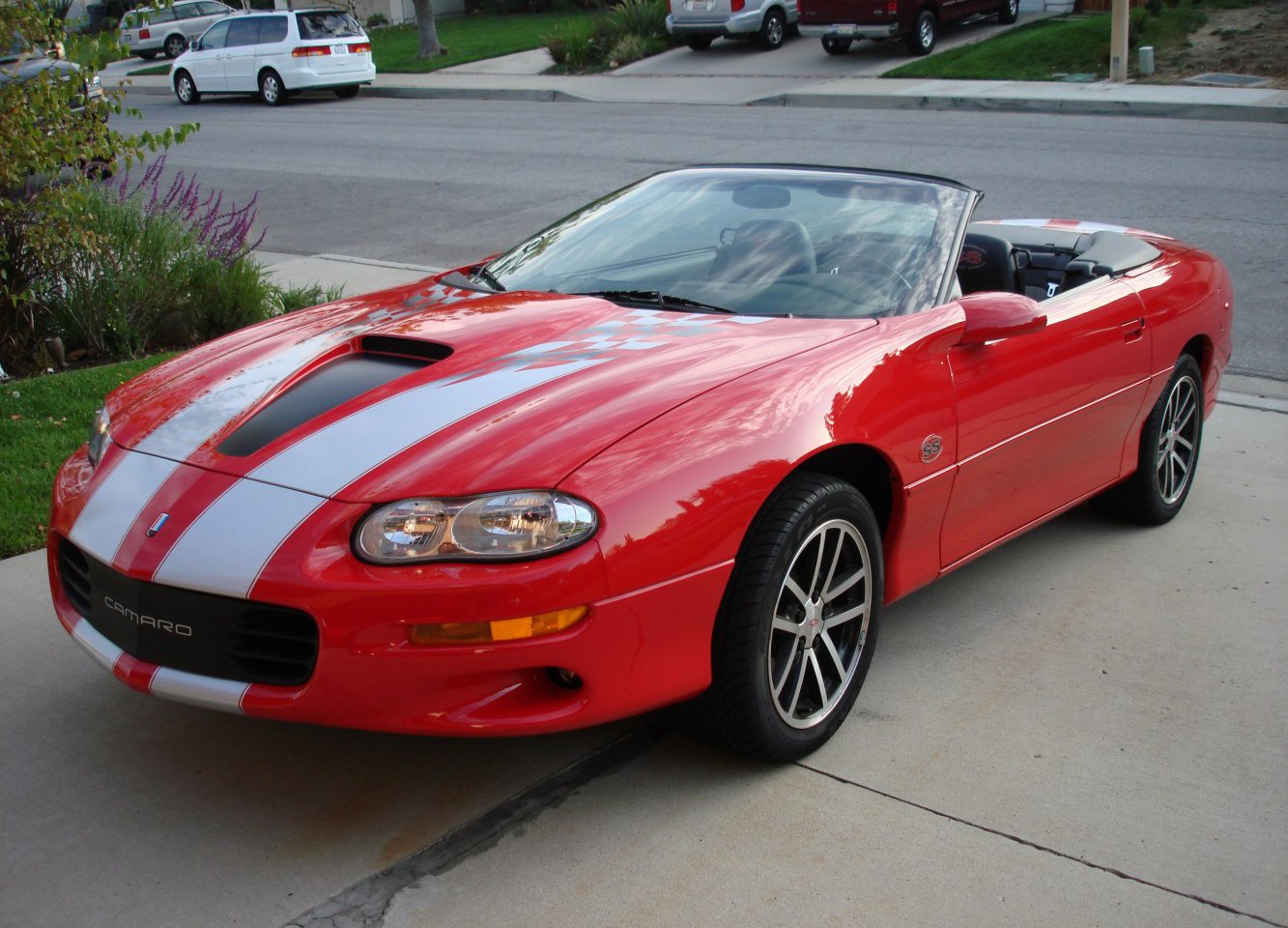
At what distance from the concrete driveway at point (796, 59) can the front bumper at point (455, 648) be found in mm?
18737

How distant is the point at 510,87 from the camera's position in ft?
78.2

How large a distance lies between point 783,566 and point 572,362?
76 cm

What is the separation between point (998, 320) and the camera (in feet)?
12.4

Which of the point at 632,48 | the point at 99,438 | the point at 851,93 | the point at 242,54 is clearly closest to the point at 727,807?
the point at 99,438

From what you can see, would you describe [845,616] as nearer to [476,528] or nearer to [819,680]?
[819,680]

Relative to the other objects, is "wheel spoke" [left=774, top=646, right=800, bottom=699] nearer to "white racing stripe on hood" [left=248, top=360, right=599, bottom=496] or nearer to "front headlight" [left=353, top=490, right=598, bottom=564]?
"front headlight" [left=353, top=490, right=598, bottom=564]

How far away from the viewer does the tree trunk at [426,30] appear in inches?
1130

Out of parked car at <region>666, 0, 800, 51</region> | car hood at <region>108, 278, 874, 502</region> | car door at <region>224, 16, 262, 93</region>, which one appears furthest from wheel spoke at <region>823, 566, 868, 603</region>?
car door at <region>224, 16, 262, 93</region>

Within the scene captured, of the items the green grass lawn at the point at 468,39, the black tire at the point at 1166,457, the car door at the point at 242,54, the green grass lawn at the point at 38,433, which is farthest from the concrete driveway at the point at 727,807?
the green grass lawn at the point at 468,39

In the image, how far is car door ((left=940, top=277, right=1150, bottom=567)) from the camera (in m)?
3.84

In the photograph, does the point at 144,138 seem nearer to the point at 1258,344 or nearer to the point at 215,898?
the point at 215,898

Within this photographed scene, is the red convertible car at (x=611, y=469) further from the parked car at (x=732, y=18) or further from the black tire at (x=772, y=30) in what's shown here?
the black tire at (x=772, y=30)

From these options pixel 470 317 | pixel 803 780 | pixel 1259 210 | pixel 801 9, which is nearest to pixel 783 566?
pixel 803 780

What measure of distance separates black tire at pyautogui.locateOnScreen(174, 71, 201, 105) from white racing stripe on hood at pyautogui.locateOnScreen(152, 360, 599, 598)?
2527cm
